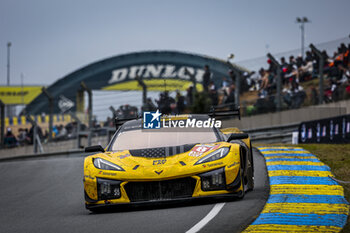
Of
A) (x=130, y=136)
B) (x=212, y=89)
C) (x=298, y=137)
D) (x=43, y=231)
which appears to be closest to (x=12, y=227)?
(x=43, y=231)

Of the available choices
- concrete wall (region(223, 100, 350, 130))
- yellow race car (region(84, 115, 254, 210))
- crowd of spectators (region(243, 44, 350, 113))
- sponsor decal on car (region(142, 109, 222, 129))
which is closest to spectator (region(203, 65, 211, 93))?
crowd of spectators (region(243, 44, 350, 113))

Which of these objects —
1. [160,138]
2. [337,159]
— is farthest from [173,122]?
[337,159]

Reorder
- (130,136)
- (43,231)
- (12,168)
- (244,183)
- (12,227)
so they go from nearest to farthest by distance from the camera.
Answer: (43,231) < (12,227) < (244,183) < (130,136) < (12,168)

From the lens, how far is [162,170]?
7.30 m

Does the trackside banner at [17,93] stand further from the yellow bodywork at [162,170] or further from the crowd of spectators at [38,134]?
the yellow bodywork at [162,170]

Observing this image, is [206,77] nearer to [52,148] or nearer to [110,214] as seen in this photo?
[52,148]

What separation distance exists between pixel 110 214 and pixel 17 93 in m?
58.0

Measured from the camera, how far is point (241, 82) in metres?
20.9

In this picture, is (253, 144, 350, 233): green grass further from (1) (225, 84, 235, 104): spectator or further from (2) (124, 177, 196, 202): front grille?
(1) (225, 84, 235, 104): spectator

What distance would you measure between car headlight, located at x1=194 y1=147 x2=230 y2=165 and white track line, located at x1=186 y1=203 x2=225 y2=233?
539mm

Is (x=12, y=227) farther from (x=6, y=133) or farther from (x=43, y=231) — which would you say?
(x=6, y=133)

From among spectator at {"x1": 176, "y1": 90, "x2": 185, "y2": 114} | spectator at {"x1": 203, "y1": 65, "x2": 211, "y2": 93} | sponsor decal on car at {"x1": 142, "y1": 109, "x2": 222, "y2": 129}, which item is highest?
spectator at {"x1": 203, "y1": 65, "x2": 211, "y2": 93}

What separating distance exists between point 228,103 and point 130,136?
41.9ft

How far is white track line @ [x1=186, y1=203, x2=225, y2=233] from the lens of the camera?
5.70 metres
